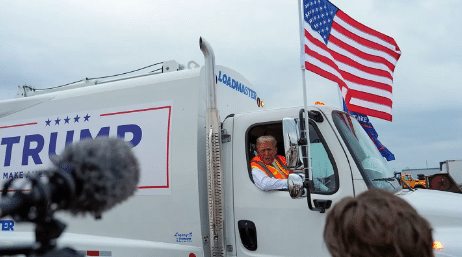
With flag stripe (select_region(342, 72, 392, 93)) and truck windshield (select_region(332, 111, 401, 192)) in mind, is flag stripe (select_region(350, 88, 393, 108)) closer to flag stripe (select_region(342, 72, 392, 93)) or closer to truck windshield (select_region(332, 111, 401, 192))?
flag stripe (select_region(342, 72, 392, 93))

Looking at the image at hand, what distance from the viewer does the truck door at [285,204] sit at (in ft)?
10.5

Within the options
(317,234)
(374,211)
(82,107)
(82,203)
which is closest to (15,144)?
(82,107)

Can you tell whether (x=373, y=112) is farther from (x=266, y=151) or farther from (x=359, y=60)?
(x=266, y=151)

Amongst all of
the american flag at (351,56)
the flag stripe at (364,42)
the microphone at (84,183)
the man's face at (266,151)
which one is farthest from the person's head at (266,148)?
the microphone at (84,183)

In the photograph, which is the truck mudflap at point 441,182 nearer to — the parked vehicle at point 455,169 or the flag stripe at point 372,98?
the flag stripe at point 372,98

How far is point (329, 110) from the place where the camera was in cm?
349

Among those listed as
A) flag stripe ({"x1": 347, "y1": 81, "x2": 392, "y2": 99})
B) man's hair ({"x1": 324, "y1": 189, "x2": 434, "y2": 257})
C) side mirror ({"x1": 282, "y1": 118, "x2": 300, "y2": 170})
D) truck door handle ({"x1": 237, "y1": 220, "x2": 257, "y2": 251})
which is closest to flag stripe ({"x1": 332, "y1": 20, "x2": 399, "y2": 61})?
flag stripe ({"x1": 347, "y1": 81, "x2": 392, "y2": 99})

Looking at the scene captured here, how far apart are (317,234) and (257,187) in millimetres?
664

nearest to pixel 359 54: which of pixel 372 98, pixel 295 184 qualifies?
pixel 372 98

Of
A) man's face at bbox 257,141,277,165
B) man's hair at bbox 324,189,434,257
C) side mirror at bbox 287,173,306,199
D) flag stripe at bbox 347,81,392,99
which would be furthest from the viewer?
flag stripe at bbox 347,81,392,99

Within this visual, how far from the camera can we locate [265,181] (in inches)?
136

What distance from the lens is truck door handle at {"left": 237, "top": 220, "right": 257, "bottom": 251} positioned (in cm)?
341

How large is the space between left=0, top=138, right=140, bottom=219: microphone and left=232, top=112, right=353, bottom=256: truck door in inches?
95.0

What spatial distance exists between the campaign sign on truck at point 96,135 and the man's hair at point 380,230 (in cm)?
263
